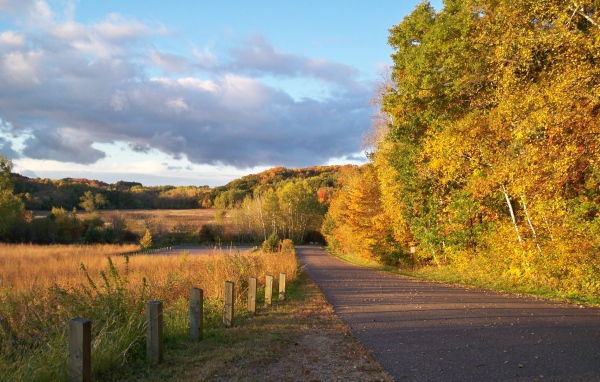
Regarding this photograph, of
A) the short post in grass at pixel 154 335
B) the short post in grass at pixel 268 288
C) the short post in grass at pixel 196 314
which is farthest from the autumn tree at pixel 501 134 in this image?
the short post in grass at pixel 154 335

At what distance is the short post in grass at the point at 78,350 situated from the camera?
192 inches

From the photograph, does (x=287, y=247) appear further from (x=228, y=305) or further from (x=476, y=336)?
(x=476, y=336)

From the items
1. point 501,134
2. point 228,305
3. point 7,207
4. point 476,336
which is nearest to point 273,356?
point 228,305

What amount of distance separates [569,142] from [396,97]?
11.5 m

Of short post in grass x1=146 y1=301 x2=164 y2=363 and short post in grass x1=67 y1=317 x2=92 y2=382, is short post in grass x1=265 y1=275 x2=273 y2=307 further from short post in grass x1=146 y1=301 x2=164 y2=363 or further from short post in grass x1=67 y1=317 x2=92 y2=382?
short post in grass x1=67 y1=317 x2=92 y2=382

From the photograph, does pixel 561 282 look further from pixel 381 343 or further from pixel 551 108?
pixel 381 343

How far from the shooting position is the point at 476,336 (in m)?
7.65

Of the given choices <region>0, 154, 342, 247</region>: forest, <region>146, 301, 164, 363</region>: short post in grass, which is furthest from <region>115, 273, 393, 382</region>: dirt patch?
<region>0, 154, 342, 247</region>: forest

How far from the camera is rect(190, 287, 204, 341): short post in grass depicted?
287 inches

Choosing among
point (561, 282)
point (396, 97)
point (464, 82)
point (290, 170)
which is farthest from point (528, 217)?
point (290, 170)

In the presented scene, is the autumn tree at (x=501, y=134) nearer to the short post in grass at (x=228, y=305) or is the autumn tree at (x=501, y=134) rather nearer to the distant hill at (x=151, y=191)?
the short post in grass at (x=228, y=305)

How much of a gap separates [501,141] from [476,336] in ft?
30.4

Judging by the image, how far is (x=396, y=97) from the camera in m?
21.3

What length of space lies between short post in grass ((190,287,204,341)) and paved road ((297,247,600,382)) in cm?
271
